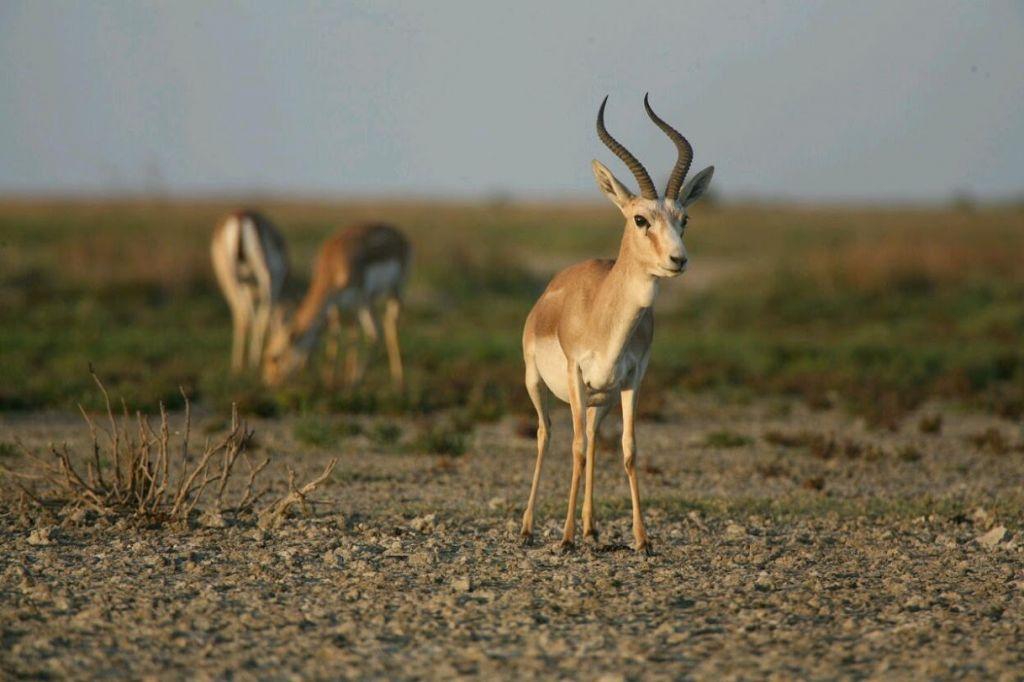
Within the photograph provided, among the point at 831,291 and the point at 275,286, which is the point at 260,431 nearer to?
the point at 275,286

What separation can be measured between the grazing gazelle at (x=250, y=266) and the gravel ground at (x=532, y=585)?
25.8 ft

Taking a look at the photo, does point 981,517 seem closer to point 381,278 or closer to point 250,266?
point 381,278

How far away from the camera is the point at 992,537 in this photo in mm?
8539

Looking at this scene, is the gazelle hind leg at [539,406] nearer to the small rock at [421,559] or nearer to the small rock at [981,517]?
the small rock at [421,559]

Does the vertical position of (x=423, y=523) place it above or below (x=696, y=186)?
below

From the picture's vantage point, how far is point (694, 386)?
53.9 ft

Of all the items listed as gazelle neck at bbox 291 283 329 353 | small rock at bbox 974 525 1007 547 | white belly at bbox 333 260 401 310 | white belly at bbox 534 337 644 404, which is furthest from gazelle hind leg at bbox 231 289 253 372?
small rock at bbox 974 525 1007 547

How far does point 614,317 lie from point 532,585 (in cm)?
167

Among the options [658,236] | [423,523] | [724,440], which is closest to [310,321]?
[724,440]

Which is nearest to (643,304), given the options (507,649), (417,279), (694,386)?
(507,649)

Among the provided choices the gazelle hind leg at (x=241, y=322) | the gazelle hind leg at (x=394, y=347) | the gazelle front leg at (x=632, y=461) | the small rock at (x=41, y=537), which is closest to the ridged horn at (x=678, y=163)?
the gazelle front leg at (x=632, y=461)

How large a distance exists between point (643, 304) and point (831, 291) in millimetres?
18961

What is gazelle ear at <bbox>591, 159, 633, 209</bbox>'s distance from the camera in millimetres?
8109

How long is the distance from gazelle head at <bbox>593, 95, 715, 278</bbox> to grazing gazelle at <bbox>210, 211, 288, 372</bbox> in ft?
35.6
